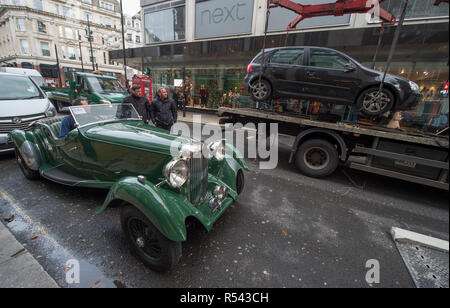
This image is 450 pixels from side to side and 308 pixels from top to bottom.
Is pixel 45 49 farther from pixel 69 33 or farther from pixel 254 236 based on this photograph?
pixel 254 236

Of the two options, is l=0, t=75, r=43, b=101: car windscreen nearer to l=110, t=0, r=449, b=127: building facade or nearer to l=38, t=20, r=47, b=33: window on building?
l=110, t=0, r=449, b=127: building facade

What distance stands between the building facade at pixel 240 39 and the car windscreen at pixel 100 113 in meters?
4.36

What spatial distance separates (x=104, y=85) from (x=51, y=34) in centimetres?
4089

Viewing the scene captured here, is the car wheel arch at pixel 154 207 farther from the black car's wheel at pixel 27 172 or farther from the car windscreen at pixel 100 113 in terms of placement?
the black car's wheel at pixel 27 172

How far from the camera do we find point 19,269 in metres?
2.15

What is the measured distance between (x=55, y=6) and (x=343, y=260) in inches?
2204

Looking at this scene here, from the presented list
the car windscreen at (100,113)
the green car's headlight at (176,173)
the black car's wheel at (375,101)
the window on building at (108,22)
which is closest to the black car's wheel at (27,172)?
the car windscreen at (100,113)

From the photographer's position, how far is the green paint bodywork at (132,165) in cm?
216

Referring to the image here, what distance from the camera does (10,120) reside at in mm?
4910

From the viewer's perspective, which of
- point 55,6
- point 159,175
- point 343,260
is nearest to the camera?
point 343,260

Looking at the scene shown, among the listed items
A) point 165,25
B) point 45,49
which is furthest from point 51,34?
point 165,25

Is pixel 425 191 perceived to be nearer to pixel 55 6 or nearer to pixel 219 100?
pixel 219 100

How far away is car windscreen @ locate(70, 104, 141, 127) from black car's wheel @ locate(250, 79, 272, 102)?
349cm
